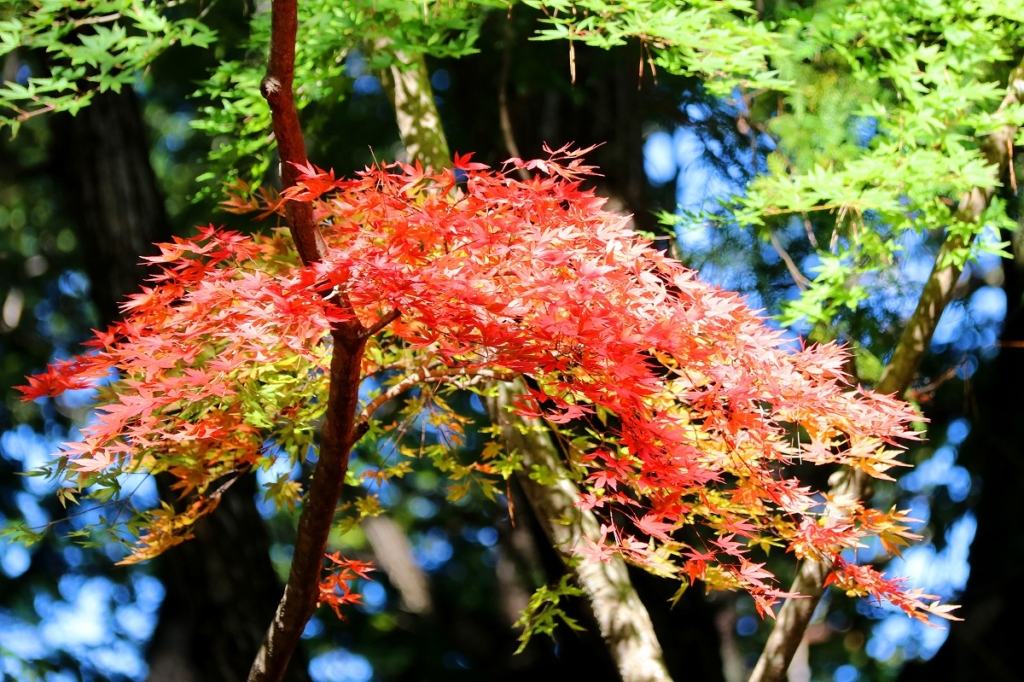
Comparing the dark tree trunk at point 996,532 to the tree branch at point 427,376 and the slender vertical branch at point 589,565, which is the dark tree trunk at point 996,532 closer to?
the slender vertical branch at point 589,565

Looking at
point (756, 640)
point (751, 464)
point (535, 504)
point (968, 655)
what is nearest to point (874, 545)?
point (756, 640)

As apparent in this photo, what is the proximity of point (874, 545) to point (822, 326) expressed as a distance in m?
4.02

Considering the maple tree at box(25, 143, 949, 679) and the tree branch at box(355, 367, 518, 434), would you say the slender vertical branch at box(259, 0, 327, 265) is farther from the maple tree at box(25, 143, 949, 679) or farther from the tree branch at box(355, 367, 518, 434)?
the tree branch at box(355, 367, 518, 434)

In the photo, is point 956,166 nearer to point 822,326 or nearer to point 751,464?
point 822,326

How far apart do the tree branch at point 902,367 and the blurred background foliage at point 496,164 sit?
3.6 inches

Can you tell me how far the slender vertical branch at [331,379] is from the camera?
1631 millimetres

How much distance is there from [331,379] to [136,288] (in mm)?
2269

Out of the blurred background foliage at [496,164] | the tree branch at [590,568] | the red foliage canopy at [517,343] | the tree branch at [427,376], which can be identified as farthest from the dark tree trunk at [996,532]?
the tree branch at [427,376]

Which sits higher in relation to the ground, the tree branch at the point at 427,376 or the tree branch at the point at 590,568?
the tree branch at the point at 427,376

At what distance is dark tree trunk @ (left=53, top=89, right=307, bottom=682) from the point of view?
3.65 metres

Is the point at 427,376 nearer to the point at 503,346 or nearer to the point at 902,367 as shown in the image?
the point at 503,346

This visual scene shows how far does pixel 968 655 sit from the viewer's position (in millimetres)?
3639

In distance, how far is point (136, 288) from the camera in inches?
146

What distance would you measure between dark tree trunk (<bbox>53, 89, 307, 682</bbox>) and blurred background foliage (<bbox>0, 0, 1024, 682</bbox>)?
0.04ft
